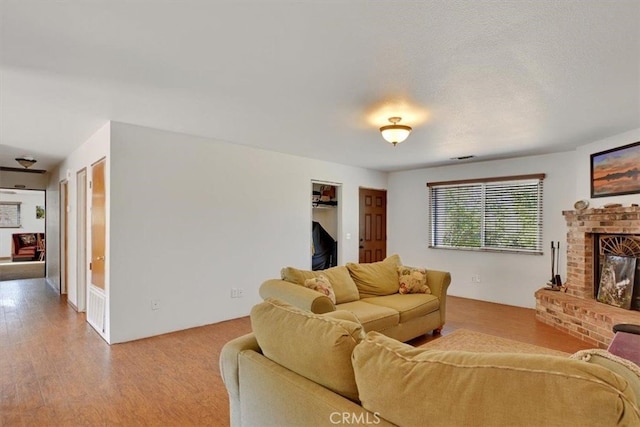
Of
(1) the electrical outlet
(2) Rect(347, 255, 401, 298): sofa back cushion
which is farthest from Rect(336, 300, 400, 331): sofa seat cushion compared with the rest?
(1) the electrical outlet

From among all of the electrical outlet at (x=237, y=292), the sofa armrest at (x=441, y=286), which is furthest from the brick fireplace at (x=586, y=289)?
the electrical outlet at (x=237, y=292)

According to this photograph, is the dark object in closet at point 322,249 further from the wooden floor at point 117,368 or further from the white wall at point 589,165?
the white wall at point 589,165

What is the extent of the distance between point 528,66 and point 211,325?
421cm

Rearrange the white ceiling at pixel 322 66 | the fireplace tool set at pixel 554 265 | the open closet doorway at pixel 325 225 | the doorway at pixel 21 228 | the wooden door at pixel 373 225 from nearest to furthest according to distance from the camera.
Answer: the white ceiling at pixel 322 66, the fireplace tool set at pixel 554 265, the open closet doorway at pixel 325 225, the wooden door at pixel 373 225, the doorway at pixel 21 228

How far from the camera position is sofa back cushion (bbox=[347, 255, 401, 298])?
13.3 feet

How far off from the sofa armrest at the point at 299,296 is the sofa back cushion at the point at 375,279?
3.11ft

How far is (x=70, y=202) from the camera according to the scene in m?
5.47

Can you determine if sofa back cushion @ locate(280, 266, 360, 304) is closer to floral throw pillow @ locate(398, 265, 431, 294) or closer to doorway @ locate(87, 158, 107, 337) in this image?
floral throw pillow @ locate(398, 265, 431, 294)

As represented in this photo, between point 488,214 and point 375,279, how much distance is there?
294 cm

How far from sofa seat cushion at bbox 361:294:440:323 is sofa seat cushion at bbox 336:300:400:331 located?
11cm

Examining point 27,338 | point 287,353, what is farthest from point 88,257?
point 287,353

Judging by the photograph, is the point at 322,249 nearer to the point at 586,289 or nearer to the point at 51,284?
the point at 586,289

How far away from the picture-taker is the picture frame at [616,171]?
12.7 ft

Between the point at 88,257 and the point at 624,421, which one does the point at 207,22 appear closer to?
the point at 624,421
